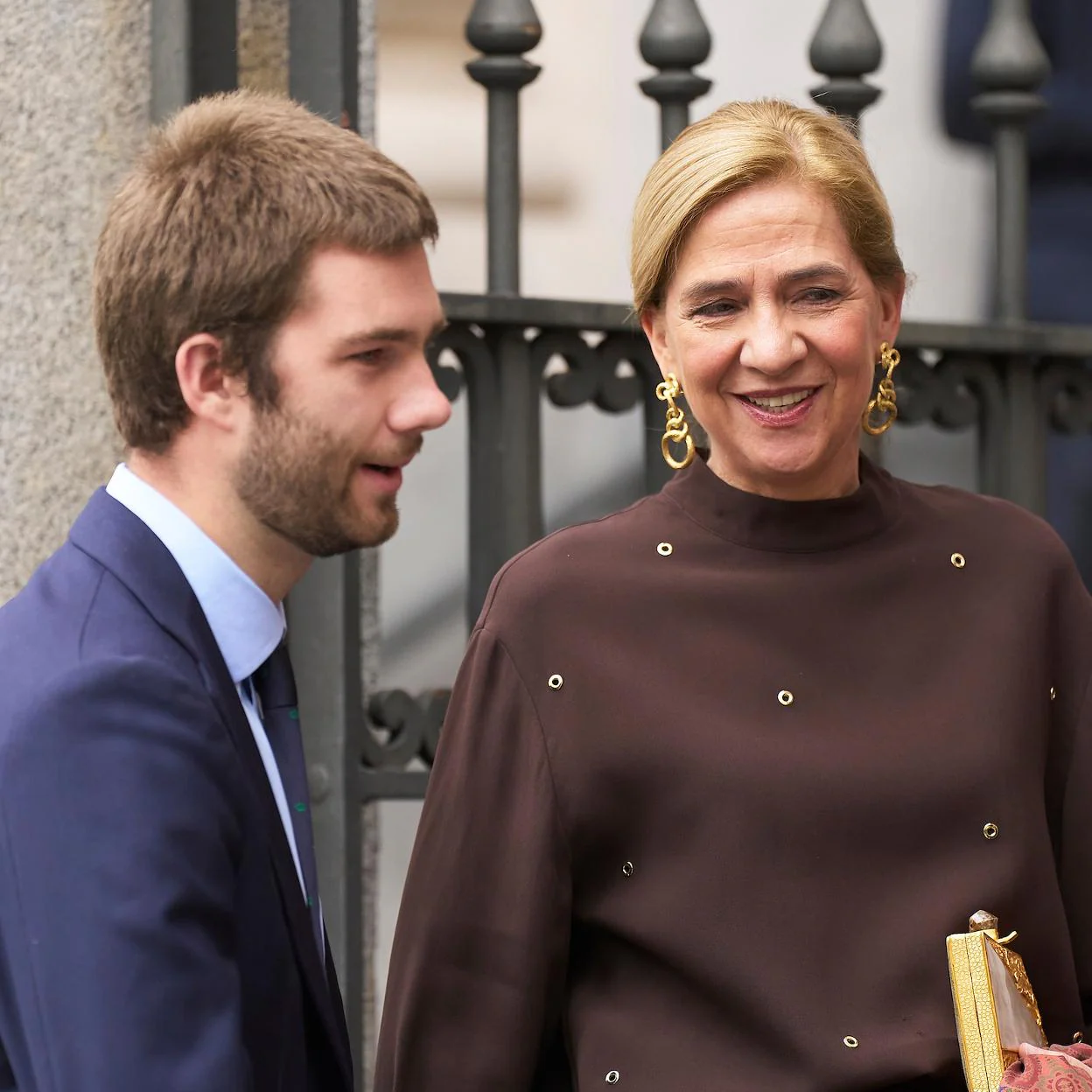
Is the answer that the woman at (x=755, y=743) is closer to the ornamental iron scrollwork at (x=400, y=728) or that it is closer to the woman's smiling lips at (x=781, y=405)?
the woman's smiling lips at (x=781, y=405)

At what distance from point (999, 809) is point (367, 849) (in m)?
1.51

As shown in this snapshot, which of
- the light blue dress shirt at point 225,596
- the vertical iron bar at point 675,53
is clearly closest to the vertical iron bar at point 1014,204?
the vertical iron bar at point 675,53

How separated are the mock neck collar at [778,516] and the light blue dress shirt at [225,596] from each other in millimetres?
689

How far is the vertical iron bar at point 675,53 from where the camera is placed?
382cm

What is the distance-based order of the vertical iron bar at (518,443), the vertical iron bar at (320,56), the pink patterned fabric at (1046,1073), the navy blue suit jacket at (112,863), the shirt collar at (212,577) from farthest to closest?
1. the vertical iron bar at (518,443)
2. the vertical iron bar at (320,56)
3. the pink patterned fabric at (1046,1073)
4. the shirt collar at (212,577)
5. the navy blue suit jacket at (112,863)

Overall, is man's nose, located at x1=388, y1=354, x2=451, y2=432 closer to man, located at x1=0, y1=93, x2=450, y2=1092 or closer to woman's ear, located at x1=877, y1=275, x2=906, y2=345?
man, located at x1=0, y1=93, x2=450, y2=1092

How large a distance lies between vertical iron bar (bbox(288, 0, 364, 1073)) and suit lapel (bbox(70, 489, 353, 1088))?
150 centimetres

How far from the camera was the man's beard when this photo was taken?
2131mm

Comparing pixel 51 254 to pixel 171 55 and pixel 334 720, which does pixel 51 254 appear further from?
pixel 334 720

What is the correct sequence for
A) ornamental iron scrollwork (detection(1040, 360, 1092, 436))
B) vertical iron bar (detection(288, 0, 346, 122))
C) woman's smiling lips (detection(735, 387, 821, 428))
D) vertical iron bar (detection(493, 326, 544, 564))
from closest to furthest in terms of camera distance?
woman's smiling lips (detection(735, 387, 821, 428)) → vertical iron bar (detection(288, 0, 346, 122)) → vertical iron bar (detection(493, 326, 544, 564)) → ornamental iron scrollwork (detection(1040, 360, 1092, 436))

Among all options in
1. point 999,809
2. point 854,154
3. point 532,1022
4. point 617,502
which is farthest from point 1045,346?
point 532,1022

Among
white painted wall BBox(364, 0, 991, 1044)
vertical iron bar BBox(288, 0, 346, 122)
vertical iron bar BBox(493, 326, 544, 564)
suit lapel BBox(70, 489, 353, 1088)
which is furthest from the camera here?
white painted wall BBox(364, 0, 991, 1044)

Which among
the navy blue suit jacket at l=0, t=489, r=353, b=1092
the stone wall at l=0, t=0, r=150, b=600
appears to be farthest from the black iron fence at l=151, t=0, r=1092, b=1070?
the navy blue suit jacket at l=0, t=489, r=353, b=1092

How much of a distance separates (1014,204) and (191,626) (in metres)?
2.44
